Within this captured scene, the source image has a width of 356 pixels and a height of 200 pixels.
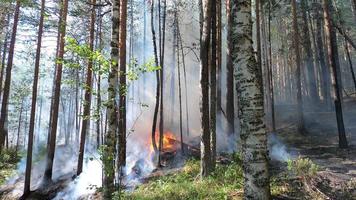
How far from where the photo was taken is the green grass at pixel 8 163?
68.7 ft

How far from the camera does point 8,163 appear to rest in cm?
2488

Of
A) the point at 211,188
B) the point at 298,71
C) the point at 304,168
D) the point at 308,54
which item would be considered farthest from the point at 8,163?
the point at 308,54

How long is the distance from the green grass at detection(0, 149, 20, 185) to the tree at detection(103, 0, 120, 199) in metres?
14.2

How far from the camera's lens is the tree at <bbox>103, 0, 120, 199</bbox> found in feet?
22.5

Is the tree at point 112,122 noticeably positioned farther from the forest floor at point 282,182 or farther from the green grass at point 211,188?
the green grass at point 211,188

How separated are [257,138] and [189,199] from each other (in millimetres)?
4332

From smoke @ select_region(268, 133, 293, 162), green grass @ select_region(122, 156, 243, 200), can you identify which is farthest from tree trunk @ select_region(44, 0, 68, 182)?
smoke @ select_region(268, 133, 293, 162)

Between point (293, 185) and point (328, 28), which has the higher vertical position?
point (328, 28)

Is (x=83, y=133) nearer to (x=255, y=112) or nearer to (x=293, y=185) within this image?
(x=293, y=185)

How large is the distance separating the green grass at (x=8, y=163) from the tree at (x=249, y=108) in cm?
1796

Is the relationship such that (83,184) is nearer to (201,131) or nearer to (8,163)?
(201,131)

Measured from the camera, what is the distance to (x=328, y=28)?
16.6 metres

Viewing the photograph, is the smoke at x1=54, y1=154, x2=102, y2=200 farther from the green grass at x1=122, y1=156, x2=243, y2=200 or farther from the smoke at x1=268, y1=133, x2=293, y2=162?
the smoke at x1=268, y1=133, x2=293, y2=162

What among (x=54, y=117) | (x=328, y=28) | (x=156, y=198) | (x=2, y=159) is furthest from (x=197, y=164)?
(x=2, y=159)
